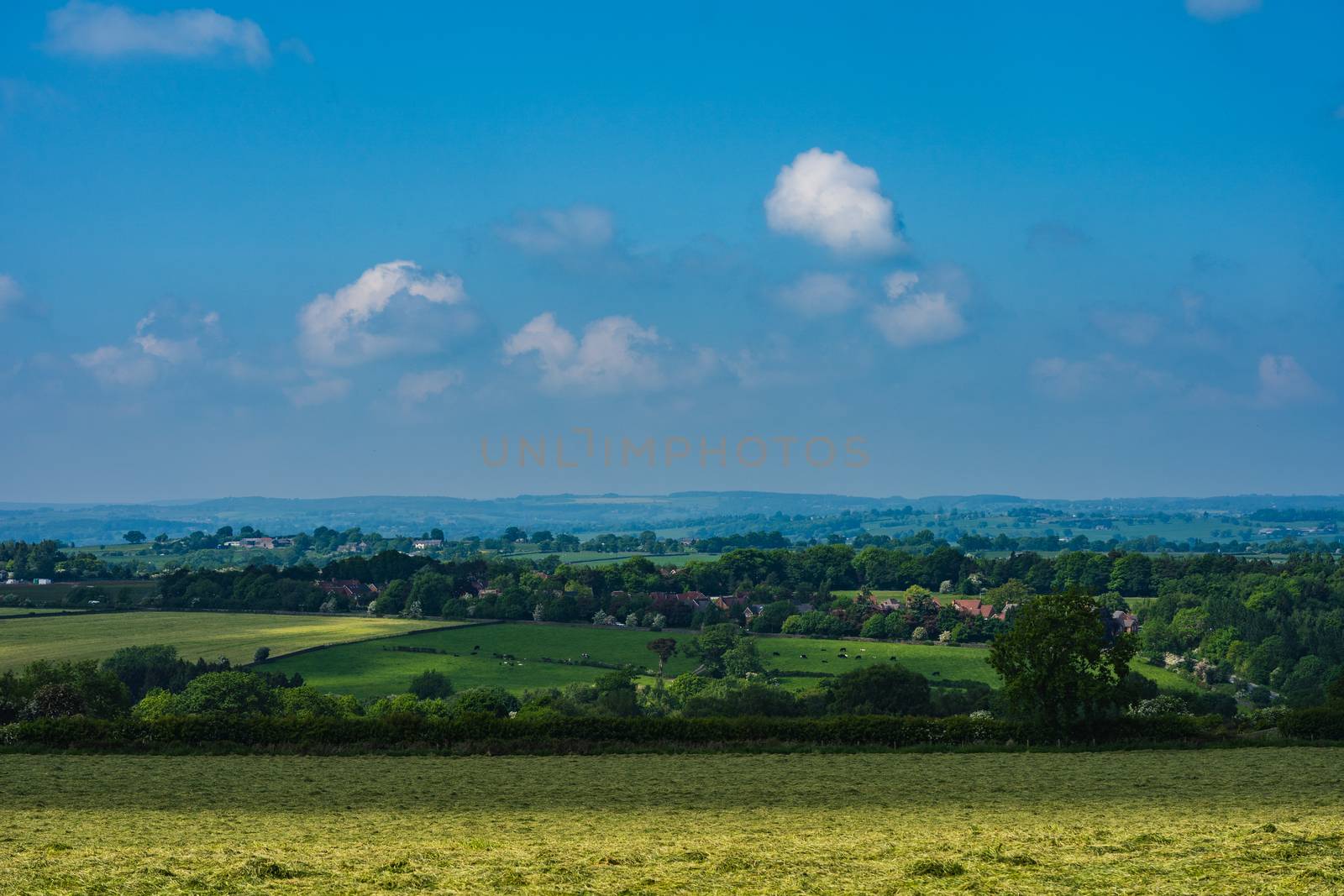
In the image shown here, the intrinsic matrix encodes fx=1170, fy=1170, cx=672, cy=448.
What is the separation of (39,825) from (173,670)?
6472 centimetres

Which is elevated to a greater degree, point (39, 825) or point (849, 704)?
point (39, 825)

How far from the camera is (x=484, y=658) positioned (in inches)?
3802

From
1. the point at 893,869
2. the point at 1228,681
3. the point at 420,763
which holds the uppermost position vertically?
the point at 893,869

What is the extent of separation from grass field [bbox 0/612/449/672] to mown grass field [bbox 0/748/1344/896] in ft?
203

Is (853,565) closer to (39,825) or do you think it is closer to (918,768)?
(918,768)

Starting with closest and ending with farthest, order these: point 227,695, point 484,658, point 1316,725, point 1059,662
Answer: point 1316,725, point 1059,662, point 227,695, point 484,658

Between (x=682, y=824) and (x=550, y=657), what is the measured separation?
73.7 m

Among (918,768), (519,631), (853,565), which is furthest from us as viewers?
(853,565)

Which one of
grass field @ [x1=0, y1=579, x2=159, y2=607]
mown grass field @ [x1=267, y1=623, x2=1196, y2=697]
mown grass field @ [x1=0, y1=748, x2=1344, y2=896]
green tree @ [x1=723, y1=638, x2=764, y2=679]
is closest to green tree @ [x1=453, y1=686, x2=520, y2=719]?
mown grass field @ [x1=267, y1=623, x2=1196, y2=697]

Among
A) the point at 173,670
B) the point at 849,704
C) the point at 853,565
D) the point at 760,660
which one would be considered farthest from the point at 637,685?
the point at 853,565

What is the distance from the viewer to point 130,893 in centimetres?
1750

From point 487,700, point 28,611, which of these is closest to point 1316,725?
point 487,700

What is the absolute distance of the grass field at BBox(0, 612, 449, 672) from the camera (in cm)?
9338

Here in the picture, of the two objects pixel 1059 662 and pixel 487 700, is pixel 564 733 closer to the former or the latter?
pixel 1059 662
